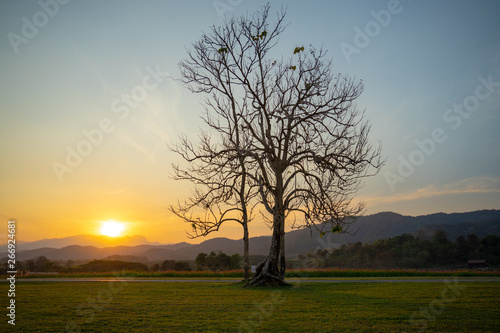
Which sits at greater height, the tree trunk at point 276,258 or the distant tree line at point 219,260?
Result: the tree trunk at point 276,258

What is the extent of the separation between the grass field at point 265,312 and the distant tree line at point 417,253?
3972cm

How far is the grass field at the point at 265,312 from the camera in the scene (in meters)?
9.23

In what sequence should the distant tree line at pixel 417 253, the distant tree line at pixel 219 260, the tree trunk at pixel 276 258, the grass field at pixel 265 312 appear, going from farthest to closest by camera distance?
the distant tree line at pixel 417 253
the distant tree line at pixel 219 260
the tree trunk at pixel 276 258
the grass field at pixel 265 312

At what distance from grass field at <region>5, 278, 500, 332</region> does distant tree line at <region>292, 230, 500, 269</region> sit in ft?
130

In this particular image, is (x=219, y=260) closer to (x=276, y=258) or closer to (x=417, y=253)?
(x=276, y=258)

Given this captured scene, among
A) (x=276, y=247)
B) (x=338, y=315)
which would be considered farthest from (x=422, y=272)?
(x=338, y=315)

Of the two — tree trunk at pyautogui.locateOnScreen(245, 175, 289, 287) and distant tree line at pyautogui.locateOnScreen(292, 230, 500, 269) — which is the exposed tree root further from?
distant tree line at pyautogui.locateOnScreen(292, 230, 500, 269)

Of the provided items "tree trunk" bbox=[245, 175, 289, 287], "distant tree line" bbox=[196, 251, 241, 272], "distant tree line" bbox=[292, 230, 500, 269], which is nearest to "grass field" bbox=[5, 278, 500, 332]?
"tree trunk" bbox=[245, 175, 289, 287]

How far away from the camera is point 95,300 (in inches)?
563

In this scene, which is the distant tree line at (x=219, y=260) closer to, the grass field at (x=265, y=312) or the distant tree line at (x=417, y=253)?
the distant tree line at (x=417, y=253)

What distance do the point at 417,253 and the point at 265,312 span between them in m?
52.4

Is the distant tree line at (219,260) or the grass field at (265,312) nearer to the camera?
the grass field at (265,312)

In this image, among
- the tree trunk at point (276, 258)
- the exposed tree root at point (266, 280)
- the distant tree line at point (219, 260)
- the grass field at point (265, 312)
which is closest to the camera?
the grass field at point (265, 312)

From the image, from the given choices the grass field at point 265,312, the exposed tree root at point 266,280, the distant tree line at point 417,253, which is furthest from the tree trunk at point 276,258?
the distant tree line at point 417,253
